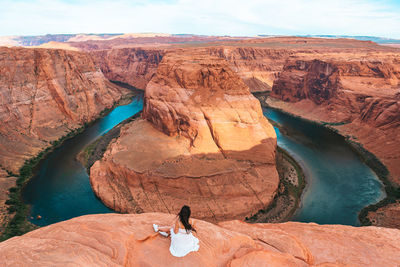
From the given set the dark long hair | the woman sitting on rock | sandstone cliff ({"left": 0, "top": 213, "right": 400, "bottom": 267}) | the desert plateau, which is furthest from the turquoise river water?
the dark long hair

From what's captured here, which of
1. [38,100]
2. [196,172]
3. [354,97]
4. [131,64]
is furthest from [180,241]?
[131,64]

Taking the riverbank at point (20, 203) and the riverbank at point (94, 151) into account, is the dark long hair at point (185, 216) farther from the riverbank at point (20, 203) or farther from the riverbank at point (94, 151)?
the riverbank at point (94, 151)

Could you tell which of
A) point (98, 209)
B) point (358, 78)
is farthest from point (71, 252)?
point (358, 78)

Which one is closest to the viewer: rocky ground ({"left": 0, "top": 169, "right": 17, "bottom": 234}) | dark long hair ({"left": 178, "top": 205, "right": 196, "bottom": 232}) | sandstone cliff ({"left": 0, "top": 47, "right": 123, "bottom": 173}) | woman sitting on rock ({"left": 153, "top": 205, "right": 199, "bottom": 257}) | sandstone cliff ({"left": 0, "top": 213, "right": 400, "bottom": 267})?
dark long hair ({"left": 178, "top": 205, "right": 196, "bottom": 232})

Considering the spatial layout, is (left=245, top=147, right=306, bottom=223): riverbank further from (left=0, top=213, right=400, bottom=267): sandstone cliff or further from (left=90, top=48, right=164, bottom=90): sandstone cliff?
(left=90, top=48, right=164, bottom=90): sandstone cliff

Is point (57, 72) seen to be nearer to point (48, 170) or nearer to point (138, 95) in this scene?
point (48, 170)

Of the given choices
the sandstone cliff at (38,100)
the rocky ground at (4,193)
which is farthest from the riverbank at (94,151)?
the rocky ground at (4,193)
